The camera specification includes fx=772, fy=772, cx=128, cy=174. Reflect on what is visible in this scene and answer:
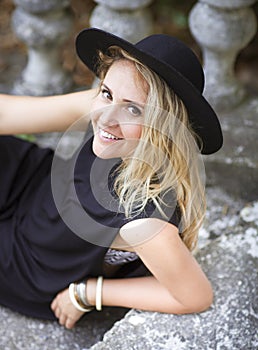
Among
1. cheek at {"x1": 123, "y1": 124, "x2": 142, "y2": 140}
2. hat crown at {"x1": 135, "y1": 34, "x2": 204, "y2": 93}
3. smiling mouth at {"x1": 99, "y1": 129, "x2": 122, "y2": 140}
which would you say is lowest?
smiling mouth at {"x1": 99, "y1": 129, "x2": 122, "y2": 140}

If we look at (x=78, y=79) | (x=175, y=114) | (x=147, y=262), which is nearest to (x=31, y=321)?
(x=147, y=262)

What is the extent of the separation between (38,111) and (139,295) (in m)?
0.55

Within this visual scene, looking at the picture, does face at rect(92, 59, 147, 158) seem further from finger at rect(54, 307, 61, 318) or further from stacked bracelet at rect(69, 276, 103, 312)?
finger at rect(54, 307, 61, 318)

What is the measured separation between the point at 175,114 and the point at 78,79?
5.02 feet

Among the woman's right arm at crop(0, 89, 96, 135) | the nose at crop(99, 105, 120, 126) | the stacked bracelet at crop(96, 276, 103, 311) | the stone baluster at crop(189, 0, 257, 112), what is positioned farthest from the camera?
the stone baluster at crop(189, 0, 257, 112)

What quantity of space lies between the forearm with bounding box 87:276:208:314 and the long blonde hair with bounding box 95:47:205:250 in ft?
0.50

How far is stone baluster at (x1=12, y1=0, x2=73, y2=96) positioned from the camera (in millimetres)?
2334

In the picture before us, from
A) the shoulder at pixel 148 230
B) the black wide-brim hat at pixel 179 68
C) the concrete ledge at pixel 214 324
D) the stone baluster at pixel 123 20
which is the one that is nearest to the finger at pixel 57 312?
the concrete ledge at pixel 214 324

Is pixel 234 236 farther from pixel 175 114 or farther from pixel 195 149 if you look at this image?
pixel 175 114

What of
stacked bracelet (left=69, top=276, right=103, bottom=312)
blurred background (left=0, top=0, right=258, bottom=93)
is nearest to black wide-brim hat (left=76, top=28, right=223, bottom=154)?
stacked bracelet (left=69, top=276, right=103, bottom=312)

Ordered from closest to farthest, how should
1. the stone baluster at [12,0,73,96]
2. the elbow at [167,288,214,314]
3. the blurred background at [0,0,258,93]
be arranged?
1. the elbow at [167,288,214,314]
2. the stone baluster at [12,0,73,96]
3. the blurred background at [0,0,258,93]

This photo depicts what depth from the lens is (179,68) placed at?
1570 mm

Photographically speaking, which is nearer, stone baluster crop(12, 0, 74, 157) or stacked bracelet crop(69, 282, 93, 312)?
stacked bracelet crop(69, 282, 93, 312)

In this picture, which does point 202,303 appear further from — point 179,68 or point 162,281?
point 179,68
